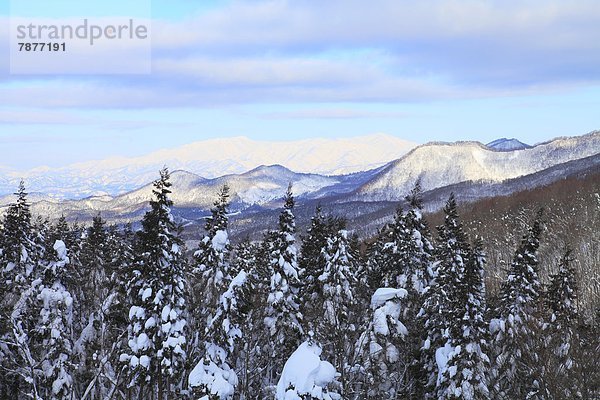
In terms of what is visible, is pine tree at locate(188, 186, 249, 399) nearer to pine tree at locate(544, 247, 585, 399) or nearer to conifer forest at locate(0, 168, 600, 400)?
conifer forest at locate(0, 168, 600, 400)

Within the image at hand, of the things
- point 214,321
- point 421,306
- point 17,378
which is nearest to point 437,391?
point 421,306

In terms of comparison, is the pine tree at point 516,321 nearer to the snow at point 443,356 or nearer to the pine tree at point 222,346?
the snow at point 443,356

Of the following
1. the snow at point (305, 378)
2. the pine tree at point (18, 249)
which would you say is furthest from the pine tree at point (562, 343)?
the pine tree at point (18, 249)

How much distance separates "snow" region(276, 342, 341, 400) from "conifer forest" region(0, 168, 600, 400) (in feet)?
13.8

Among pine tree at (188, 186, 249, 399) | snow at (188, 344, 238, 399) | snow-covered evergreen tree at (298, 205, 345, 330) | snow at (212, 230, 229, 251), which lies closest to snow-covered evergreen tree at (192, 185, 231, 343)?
snow at (212, 230, 229, 251)

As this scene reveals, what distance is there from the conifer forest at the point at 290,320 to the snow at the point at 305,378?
4211mm

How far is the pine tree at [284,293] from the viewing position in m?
23.8

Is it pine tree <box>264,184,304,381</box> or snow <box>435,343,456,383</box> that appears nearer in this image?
snow <box>435,343,456,383</box>

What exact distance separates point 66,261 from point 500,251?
7372 centimetres

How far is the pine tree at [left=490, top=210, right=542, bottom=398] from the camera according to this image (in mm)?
22594

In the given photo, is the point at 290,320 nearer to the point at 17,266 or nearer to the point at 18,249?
the point at 17,266

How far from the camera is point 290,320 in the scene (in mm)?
24156

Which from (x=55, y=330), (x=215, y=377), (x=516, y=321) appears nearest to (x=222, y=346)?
(x=215, y=377)

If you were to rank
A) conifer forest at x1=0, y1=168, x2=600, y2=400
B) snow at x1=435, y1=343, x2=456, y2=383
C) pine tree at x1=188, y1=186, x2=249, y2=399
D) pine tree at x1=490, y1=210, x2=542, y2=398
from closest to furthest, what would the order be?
pine tree at x1=188, y1=186, x2=249, y2=399 < conifer forest at x1=0, y1=168, x2=600, y2=400 < snow at x1=435, y1=343, x2=456, y2=383 < pine tree at x1=490, y1=210, x2=542, y2=398
